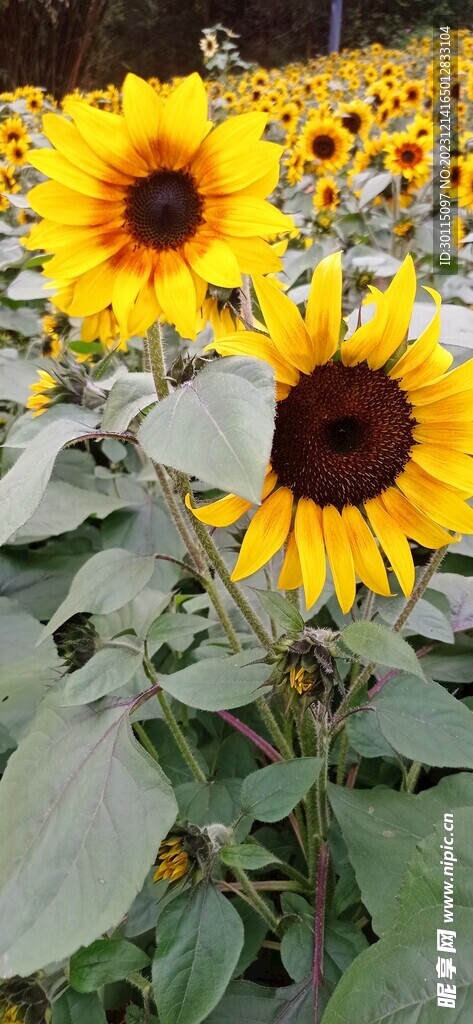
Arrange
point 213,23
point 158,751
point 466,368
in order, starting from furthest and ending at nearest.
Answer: point 213,23
point 158,751
point 466,368

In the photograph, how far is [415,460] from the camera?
1.51 ft

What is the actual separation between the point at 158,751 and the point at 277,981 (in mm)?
220

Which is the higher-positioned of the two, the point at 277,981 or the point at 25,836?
the point at 25,836

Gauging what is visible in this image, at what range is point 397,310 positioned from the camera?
1.34ft

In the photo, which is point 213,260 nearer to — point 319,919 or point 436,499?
point 436,499

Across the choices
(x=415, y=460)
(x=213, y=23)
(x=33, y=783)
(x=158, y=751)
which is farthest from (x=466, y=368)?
(x=213, y=23)

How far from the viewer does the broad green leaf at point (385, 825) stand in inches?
18.9

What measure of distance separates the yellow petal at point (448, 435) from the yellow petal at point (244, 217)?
0.15 meters

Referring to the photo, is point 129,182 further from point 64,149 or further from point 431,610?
point 431,610

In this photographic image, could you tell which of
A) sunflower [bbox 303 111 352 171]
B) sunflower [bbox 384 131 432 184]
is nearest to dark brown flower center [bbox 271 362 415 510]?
sunflower [bbox 384 131 432 184]

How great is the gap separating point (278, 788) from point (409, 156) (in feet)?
5.11

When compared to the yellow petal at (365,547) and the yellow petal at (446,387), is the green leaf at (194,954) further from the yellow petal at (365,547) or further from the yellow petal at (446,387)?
the yellow petal at (446,387)

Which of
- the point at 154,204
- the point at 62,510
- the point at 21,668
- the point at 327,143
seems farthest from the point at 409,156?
the point at 21,668

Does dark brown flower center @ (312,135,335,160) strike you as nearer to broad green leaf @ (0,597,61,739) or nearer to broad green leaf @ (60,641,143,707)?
broad green leaf @ (0,597,61,739)
